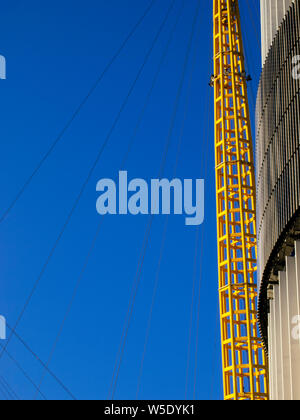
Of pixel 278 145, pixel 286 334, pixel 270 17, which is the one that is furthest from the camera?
pixel 270 17

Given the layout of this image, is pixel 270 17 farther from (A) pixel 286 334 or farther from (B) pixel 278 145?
(A) pixel 286 334

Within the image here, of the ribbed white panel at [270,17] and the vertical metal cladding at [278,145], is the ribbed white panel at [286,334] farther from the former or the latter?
the ribbed white panel at [270,17]

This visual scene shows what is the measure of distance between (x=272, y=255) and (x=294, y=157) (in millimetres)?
8606

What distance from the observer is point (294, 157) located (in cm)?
6412

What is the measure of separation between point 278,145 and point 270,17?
12945 mm

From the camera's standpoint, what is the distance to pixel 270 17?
248ft

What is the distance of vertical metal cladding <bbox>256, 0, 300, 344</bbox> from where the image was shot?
212 feet

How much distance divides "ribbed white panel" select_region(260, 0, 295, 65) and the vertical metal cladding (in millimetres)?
2453

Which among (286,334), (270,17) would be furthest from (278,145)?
(286,334)

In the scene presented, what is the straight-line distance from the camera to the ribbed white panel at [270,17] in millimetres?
73688

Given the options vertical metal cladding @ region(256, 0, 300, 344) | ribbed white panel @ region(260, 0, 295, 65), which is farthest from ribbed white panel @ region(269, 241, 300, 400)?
ribbed white panel @ region(260, 0, 295, 65)

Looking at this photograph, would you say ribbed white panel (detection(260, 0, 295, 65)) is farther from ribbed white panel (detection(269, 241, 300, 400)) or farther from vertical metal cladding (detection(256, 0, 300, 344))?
ribbed white panel (detection(269, 241, 300, 400))
